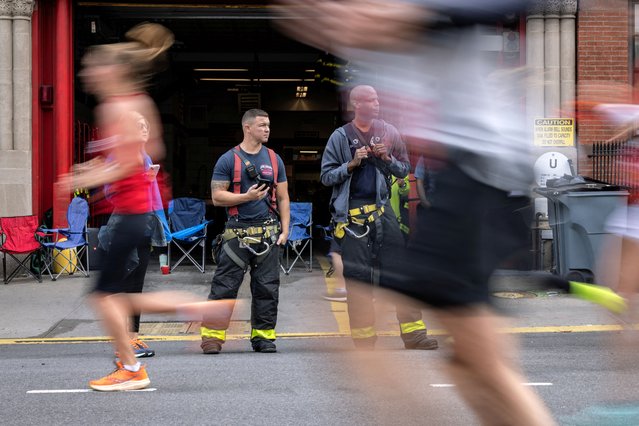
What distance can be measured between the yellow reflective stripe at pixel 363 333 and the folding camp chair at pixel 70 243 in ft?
29.8

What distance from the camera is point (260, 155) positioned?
7.49 m

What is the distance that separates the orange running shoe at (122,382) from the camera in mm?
5805

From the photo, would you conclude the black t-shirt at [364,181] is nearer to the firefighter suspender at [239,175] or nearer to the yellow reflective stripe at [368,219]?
the yellow reflective stripe at [368,219]

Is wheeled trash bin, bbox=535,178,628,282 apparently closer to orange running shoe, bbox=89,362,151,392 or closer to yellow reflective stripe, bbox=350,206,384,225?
yellow reflective stripe, bbox=350,206,384,225

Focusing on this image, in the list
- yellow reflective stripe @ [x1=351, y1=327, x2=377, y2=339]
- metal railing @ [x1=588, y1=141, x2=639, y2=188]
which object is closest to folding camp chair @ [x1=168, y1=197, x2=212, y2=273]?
metal railing @ [x1=588, y1=141, x2=639, y2=188]

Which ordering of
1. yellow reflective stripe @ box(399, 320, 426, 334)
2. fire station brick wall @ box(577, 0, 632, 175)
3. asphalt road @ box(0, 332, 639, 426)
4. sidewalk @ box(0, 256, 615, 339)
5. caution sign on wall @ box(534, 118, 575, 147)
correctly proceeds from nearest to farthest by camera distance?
asphalt road @ box(0, 332, 639, 426) → yellow reflective stripe @ box(399, 320, 426, 334) → sidewalk @ box(0, 256, 615, 339) → caution sign on wall @ box(534, 118, 575, 147) → fire station brick wall @ box(577, 0, 632, 175)

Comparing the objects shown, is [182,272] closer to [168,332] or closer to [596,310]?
[168,332]

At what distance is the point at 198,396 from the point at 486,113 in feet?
11.4

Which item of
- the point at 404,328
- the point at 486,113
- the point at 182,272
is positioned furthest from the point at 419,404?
the point at 182,272

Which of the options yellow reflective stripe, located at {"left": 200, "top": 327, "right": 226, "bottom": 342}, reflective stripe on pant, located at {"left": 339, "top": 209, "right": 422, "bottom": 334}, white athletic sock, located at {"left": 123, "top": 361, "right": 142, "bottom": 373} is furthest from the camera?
yellow reflective stripe, located at {"left": 200, "top": 327, "right": 226, "bottom": 342}

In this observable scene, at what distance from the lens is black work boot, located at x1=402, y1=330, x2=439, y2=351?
6.89 m

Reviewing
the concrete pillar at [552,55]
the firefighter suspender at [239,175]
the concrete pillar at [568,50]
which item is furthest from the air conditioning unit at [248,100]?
the firefighter suspender at [239,175]

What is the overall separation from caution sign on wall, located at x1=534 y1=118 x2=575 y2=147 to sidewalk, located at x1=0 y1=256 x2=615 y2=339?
3.09 m

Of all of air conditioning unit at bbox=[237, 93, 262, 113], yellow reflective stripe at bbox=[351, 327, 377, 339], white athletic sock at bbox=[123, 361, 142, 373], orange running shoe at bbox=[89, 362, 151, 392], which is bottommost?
orange running shoe at bbox=[89, 362, 151, 392]
